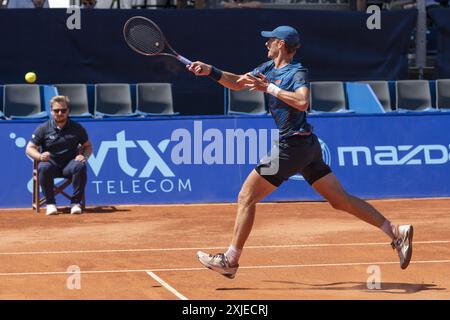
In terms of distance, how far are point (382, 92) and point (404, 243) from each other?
9.34 metres

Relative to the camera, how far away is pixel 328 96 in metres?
18.0

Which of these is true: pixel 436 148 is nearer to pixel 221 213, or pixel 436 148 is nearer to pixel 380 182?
pixel 380 182

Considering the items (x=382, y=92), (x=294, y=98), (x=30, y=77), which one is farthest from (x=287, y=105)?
(x=382, y=92)

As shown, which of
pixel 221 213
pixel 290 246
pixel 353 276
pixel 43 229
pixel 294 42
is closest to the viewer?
pixel 294 42

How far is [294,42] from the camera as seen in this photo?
873cm

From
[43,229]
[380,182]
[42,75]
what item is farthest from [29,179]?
[380,182]

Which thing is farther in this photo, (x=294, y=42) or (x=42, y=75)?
(x=42, y=75)

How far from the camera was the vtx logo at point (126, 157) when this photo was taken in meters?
14.4

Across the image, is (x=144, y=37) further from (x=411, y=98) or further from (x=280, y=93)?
(x=411, y=98)

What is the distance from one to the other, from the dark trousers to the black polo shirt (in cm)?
14

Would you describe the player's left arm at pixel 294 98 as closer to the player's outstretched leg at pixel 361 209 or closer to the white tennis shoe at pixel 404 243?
the player's outstretched leg at pixel 361 209

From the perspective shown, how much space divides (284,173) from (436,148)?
683cm
